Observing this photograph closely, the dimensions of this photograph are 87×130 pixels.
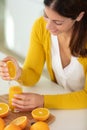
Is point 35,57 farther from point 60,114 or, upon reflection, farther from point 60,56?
point 60,114

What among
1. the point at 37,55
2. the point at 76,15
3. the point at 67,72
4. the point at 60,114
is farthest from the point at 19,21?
the point at 60,114

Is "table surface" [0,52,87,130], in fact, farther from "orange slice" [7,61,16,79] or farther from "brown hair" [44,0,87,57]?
"brown hair" [44,0,87,57]

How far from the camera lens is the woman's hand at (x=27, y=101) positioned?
4.18 feet

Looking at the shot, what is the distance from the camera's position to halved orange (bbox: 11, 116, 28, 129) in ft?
3.65

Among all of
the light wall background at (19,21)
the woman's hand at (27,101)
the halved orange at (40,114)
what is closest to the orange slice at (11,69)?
the woman's hand at (27,101)

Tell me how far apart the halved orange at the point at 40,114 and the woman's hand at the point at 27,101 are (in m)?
0.06

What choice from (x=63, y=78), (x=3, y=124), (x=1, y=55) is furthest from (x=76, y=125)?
(x=1, y=55)

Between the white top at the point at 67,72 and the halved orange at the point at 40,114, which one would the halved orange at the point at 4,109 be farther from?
the white top at the point at 67,72

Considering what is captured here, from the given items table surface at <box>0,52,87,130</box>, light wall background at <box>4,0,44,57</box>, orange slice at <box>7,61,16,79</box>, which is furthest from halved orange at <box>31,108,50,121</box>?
light wall background at <box>4,0,44,57</box>

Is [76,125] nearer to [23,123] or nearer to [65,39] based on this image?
[23,123]

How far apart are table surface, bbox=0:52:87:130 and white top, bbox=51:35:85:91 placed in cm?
5

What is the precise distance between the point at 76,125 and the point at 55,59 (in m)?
0.43

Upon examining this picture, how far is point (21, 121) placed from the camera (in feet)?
3.69

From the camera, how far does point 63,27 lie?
1.34 meters
